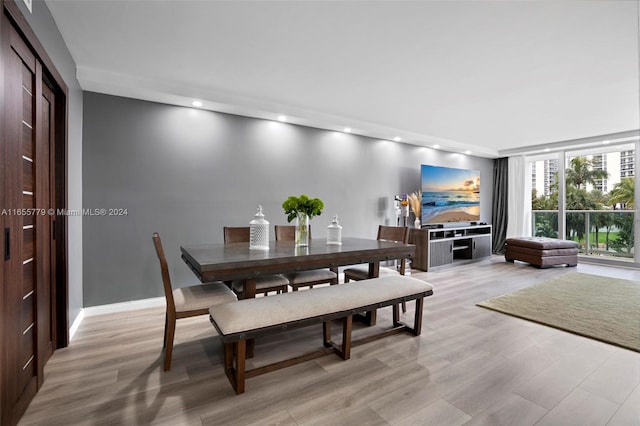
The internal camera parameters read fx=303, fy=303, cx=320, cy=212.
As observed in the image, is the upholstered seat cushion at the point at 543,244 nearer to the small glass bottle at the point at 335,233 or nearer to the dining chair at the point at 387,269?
the dining chair at the point at 387,269

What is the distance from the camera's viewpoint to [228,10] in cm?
215

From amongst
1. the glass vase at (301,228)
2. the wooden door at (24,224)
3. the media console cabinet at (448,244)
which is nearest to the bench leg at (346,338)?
the glass vase at (301,228)

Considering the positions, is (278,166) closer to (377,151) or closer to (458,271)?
(377,151)

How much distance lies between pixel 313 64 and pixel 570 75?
265 centimetres

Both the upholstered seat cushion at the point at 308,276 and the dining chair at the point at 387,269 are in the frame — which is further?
the dining chair at the point at 387,269

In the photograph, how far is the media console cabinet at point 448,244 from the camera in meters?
5.47

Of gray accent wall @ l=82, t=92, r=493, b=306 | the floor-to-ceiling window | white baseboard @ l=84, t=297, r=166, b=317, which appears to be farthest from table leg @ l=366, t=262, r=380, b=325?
the floor-to-ceiling window

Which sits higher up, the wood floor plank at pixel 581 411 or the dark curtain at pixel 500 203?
the dark curtain at pixel 500 203

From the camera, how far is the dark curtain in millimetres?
7496

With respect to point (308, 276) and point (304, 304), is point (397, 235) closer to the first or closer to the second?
point (308, 276)

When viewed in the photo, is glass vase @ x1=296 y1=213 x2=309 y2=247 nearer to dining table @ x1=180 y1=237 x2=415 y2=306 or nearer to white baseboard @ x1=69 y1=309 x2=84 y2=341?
dining table @ x1=180 y1=237 x2=415 y2=306

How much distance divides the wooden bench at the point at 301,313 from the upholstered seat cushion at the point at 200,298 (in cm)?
18

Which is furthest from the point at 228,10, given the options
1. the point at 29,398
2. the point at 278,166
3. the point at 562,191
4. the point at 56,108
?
the point at 562,191

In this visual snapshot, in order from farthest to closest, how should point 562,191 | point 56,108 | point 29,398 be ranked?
1. point 562,191
2. point 56,108
3. point 29,398
